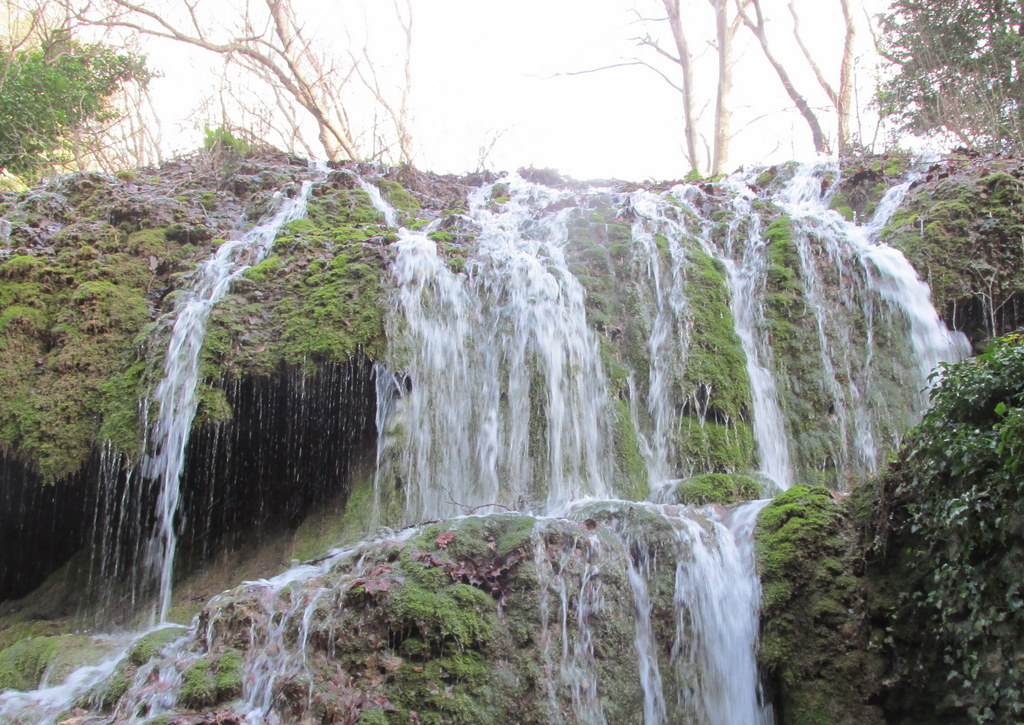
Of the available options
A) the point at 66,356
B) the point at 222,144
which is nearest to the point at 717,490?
the point at 66,356

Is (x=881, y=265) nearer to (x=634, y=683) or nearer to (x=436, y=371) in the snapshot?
(x=436, y=371)

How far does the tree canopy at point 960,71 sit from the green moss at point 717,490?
10087 mm

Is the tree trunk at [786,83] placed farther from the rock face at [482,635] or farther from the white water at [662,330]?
the rock face at [482,635]

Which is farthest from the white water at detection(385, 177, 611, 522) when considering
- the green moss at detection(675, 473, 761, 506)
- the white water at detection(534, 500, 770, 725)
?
the white water at detection(534, 500, 770, 725)

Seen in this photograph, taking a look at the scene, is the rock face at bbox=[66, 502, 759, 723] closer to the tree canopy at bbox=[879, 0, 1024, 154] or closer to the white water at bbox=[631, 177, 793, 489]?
the white water at bbox=[631, 177, 793, 489]

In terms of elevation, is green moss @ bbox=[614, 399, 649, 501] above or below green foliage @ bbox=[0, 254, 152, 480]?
below

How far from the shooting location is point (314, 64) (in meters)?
18.5

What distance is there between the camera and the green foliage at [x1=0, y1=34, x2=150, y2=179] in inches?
501

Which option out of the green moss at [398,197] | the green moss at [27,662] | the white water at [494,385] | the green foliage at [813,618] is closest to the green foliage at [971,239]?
the white water at [494,385]

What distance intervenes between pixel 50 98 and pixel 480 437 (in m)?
12.2

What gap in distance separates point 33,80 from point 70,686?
42.3 ft

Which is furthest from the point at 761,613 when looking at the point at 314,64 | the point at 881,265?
the point at 314,64

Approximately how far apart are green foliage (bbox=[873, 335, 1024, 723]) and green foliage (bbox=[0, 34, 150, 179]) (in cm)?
1540

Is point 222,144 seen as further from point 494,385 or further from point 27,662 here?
point 27,662
